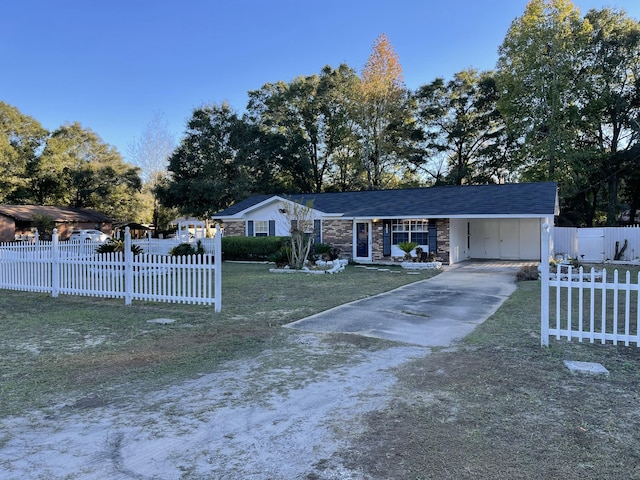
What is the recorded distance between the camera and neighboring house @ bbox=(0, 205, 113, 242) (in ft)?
111

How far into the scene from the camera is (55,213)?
3712 centimetres

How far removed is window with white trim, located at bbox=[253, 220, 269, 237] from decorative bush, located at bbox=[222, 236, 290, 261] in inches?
60.3

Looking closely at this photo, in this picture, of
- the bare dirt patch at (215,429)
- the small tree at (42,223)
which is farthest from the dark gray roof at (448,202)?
the small tree at (42,223)

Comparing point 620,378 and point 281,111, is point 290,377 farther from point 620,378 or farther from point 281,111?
point 281,111

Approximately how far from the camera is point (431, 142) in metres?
36.6

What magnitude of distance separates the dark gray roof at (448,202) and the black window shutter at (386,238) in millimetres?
598

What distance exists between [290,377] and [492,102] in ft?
114

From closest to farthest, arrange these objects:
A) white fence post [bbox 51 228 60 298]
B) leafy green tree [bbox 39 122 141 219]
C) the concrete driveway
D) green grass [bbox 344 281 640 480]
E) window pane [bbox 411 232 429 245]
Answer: green grass [bbox 344 281 640 480]
the concrete driveway
white fence post [bbox 51 228 60 298]
window pane [bbox 411 232 429 245]
leafy green tree [bbox 39 122 141 219]

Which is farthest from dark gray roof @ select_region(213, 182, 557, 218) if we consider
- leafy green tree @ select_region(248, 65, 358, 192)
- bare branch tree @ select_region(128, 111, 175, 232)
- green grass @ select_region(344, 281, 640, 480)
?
bare branch tree @ select_region(128, 111, 175, 232)

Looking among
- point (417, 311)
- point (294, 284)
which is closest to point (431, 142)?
point (294, 284)

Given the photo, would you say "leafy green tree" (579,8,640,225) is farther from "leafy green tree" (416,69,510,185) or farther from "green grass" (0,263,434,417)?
"green grass" (0,263,434,417)

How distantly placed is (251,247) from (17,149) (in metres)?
30.4

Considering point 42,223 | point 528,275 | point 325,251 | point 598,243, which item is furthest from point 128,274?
point 42,223

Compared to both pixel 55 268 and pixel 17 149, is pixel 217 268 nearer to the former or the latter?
pixel 55 268
